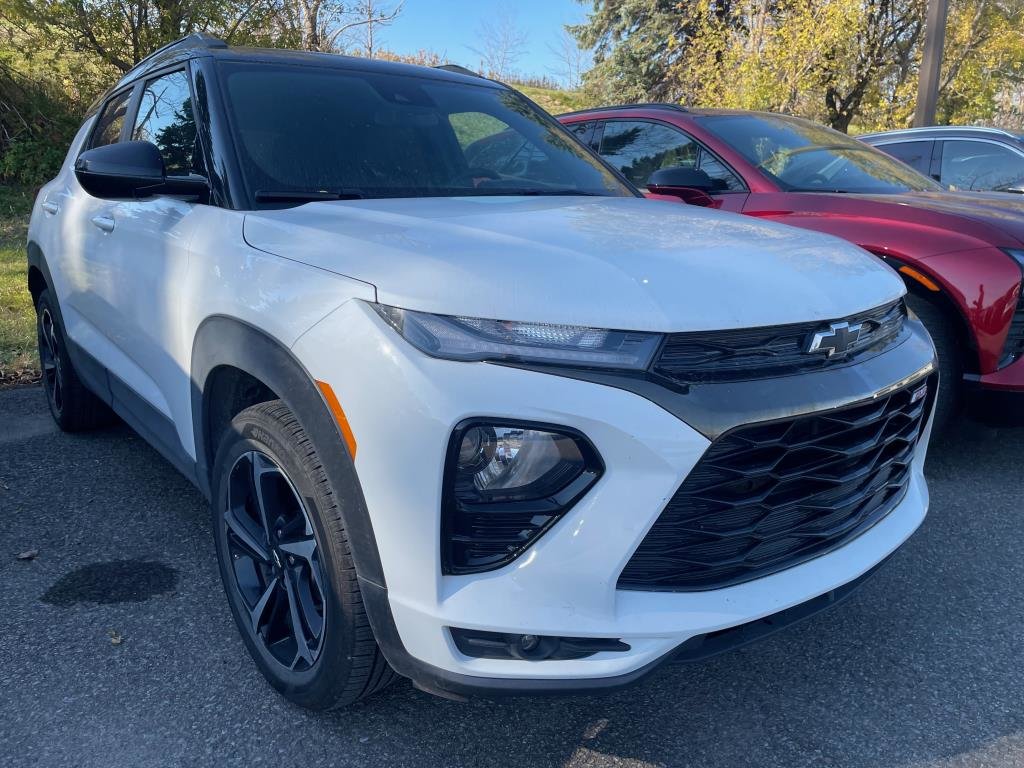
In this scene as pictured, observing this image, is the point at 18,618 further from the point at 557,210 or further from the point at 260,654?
the point at 557,210

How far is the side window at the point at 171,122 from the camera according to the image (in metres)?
2.62

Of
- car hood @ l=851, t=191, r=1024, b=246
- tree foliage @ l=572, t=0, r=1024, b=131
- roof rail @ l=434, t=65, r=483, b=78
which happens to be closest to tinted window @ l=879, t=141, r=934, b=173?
car hood @ l=851, t=191, r=1024, b=246

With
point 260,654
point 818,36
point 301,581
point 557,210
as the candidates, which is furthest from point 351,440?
point 818,36

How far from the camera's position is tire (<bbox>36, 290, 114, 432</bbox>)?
3.88 metres

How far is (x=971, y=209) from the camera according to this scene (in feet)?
12.2

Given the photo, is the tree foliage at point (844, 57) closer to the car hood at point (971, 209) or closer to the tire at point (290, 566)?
the car hood at point (971, 209)

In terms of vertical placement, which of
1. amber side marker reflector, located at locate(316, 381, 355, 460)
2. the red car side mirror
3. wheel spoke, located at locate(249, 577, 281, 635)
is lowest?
wheel spoke, located at locate(249, 577, 281, 635)

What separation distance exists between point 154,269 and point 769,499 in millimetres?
1965

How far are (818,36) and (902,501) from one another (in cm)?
1150

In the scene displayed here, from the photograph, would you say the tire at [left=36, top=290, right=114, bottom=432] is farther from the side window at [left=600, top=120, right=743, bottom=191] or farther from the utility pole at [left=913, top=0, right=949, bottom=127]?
the utility pole at [left=913, top=0, right=949, bottom=127]

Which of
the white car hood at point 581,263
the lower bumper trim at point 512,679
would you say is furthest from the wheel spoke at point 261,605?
the white car hood at point 581,263

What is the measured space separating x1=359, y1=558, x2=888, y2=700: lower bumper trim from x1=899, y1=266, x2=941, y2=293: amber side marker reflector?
2220mm

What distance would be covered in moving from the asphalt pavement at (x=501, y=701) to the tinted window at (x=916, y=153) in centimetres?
486

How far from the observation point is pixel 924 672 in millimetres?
2332
